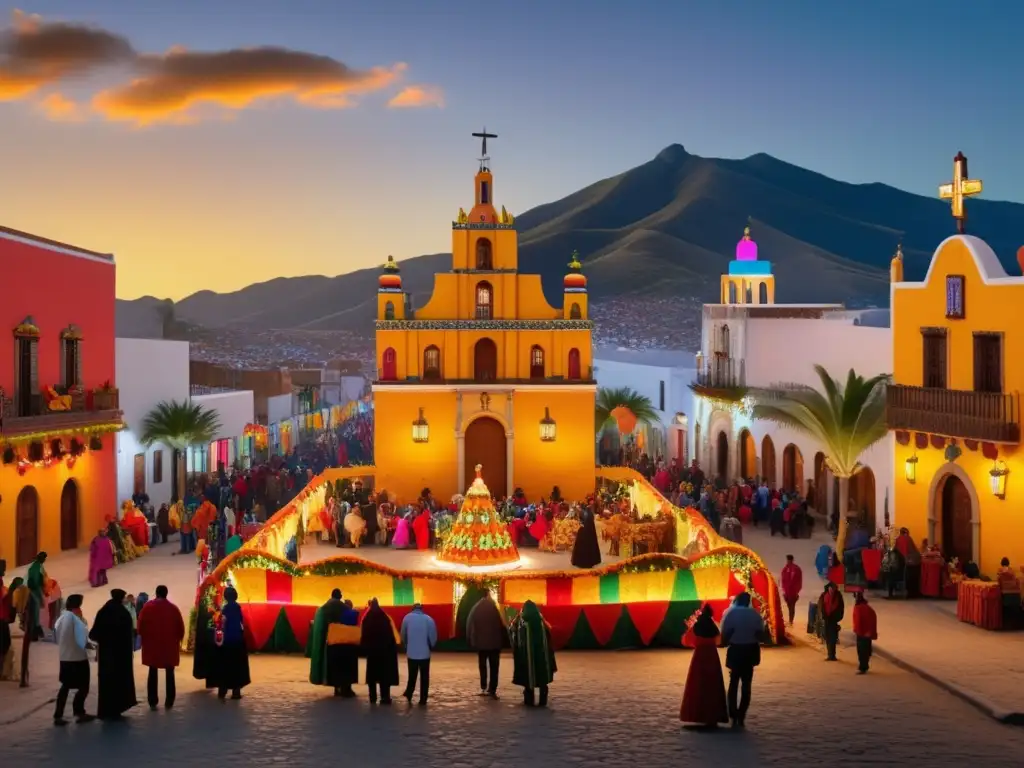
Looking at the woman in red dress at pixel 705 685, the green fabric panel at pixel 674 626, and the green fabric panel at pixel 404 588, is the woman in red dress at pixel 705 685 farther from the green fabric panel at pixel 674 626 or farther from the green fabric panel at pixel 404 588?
the green fabric panel at pixel 404 588

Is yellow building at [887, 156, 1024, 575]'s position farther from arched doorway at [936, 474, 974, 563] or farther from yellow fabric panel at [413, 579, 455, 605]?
yellow fabric panel at [413, 579, 455, 605]

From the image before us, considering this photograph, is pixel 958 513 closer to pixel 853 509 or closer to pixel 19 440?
pixel 853 509

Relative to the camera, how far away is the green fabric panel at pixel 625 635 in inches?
729

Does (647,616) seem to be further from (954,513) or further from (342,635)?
(954,513)

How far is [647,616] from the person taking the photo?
1856 centimetres

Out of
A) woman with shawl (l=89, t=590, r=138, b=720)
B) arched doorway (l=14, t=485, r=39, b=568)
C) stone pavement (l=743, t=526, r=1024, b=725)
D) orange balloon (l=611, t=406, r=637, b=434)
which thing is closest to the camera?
woman with shawl (l=89, t=590, r=138, b=720)

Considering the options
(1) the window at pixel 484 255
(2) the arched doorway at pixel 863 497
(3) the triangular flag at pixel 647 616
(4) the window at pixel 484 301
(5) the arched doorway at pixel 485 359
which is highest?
(1) the window at pixel 484 255

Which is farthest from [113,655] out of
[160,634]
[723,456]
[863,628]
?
[723,456]

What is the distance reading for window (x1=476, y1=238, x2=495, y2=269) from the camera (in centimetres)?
3566

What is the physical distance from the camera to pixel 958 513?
23688mm

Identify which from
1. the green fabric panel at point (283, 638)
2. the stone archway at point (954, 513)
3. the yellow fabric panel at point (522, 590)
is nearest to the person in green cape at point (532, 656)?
the yellow fabric panel at point (522, 590)

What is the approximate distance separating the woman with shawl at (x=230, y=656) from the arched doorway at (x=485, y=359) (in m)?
20.8

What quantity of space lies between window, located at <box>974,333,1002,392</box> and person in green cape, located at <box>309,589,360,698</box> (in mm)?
13007

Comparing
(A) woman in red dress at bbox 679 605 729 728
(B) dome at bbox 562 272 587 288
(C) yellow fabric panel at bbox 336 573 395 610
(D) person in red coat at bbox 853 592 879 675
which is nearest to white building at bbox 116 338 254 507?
(B) dome at bbox 562 272 587 288
